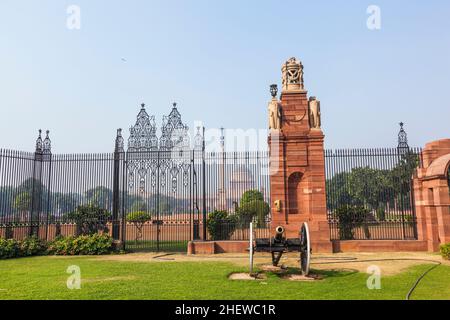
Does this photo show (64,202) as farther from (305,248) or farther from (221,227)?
(305,248)

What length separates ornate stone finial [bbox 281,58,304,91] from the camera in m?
14.8

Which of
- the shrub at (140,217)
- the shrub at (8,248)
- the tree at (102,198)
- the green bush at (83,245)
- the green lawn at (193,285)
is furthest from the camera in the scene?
the shrub at (140,217)

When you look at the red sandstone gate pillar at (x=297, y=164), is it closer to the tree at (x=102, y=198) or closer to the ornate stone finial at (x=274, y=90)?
the ornate stone finial at (x=274, y=90)

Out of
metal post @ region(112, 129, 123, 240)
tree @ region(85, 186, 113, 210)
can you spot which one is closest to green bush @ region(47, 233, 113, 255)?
metal post @ region(112, 129, 123, 240)

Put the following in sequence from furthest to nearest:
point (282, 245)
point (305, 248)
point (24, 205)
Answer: point (24, 205)
point (282, 245)
point (305, 248)

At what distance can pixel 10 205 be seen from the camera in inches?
572

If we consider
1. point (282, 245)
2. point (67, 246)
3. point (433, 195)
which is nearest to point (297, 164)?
point (433, 195)

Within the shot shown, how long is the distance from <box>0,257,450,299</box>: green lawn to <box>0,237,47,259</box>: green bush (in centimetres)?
360

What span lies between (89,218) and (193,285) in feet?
33.1

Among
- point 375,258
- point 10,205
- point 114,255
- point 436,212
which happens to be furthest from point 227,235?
point 10,205

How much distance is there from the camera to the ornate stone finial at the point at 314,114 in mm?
14133

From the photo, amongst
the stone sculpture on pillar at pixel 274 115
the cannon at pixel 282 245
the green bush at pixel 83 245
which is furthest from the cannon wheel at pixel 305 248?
the green bush at pixel 83 245

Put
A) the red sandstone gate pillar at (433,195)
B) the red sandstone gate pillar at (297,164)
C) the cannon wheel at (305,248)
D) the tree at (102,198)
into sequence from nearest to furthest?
the cannon wheel at (305,248), the red sandstone gate pillar at (433,195), the red sandstone gate pillar at (297,164), the tree at (102,198)

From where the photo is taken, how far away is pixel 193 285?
741 cm
